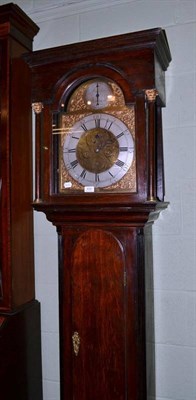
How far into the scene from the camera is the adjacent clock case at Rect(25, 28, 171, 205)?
1.18 meters

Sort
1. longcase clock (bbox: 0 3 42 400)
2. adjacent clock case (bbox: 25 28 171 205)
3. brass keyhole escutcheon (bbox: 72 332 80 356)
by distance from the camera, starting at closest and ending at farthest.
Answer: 1. adjacent clock case (bbox: 25 28 171 205)
2. brass keyhole escutcheon (bbox: 72 332 80 356)
3. longcase clock (bbox: 0 3 42 400)

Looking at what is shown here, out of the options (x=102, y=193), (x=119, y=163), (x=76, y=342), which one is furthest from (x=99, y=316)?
(x=119, y=163)

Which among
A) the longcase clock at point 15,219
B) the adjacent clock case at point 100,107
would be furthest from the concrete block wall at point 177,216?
the longcase clock at point 15,219

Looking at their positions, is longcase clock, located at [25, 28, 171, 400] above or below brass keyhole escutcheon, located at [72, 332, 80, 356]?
above

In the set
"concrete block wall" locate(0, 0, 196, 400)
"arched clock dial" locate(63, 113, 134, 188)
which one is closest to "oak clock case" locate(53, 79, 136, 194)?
"arched clock dial" locate(63, 113, 134, 188)

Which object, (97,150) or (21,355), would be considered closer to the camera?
(97,150)

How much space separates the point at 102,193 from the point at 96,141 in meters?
0.20

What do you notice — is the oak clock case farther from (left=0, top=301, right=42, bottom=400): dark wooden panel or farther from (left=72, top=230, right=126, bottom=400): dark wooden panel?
(left=0, top=301, right=42, bottom=400): dark wooden panel

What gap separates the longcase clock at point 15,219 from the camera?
4.61 ft

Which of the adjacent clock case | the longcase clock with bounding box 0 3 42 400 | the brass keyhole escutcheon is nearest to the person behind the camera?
the adjacent clock case

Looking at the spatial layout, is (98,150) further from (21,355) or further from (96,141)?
(21,355)

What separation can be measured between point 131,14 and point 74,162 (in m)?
0.76

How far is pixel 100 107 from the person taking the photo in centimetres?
127

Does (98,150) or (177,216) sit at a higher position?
(98,150)
